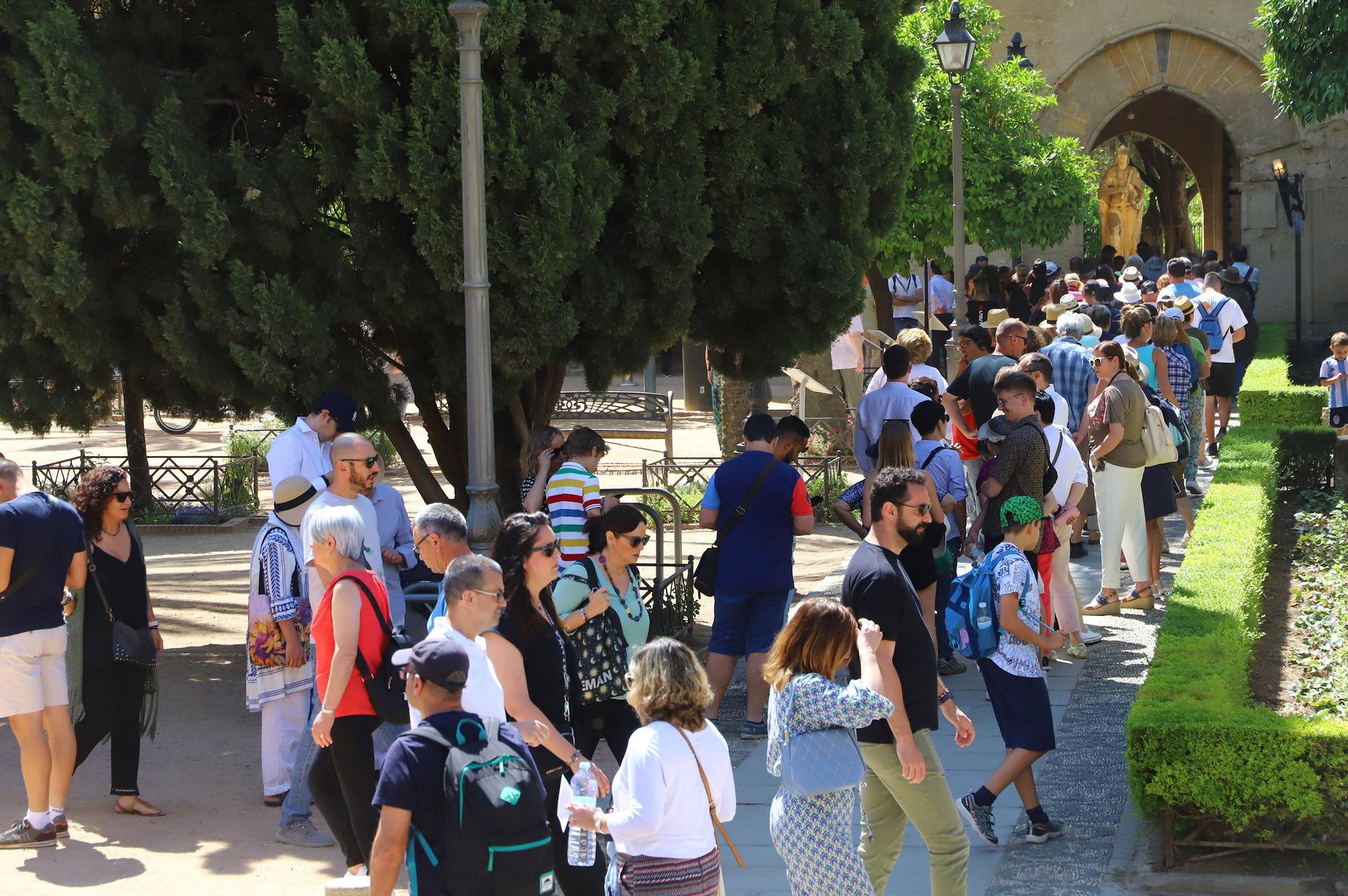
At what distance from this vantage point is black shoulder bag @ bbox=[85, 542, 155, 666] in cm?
708

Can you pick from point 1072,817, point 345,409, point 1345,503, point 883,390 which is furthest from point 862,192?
point 1345,503

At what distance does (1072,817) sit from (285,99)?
597 cm

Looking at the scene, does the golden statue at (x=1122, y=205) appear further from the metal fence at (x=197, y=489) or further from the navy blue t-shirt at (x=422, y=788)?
the navy blue t-shirt at (x=422, y=788)

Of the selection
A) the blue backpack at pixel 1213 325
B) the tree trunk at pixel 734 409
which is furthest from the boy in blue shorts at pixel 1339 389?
the tree trunk at pixel 734 409

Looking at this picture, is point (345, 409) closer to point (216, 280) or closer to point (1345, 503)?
point (216, 280)

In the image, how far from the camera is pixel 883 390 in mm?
9375

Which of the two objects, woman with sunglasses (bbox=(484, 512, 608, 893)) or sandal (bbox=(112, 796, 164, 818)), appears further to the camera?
sandal (bbox=(112, 796, 164, 818))

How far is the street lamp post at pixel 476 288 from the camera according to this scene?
692cm

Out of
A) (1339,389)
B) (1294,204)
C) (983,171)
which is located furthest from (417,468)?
(1294,204)

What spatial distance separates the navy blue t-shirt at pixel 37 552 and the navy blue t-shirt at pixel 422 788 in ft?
10.9

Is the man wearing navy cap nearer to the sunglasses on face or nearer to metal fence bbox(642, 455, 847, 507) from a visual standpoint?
the sunglasses on face

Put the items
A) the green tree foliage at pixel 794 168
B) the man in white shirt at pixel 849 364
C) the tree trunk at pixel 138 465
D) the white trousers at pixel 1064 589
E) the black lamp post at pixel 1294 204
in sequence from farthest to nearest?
the black lamp post at pixel 1294 204
the man in white shirt at pixel 849 364
the tree trunk at pixel 138 465
the green tree foliage at pixel 794 168
the white trousers at pixel 1064 589

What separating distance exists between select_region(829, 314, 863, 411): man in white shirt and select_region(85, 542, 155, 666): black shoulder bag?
11.0m

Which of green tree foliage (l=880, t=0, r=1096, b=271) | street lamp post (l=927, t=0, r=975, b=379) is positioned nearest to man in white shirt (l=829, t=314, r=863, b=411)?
green tree foliage (l=880, t=0, r=1096, b=271)
